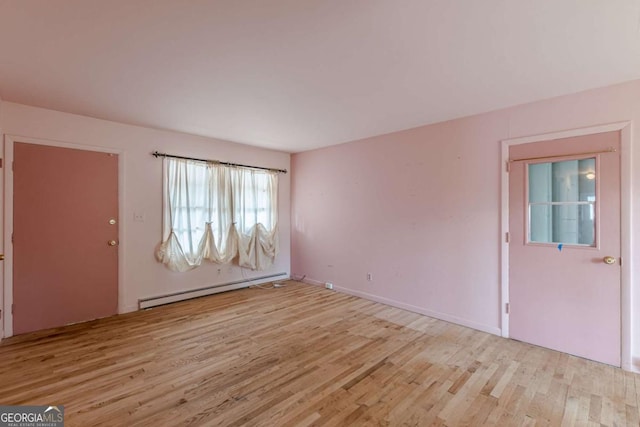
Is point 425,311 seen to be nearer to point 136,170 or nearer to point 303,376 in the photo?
point 303,376

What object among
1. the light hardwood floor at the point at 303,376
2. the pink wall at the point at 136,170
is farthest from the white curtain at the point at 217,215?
the light hardwood floor at the point at 303,376

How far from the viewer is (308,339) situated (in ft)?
10.2

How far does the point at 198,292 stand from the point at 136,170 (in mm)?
2049

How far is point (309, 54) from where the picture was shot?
2.18m

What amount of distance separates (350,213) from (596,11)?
3.57 metres

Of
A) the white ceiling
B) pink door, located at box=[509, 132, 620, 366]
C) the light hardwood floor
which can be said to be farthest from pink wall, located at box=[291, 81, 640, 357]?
the light hardwood floor

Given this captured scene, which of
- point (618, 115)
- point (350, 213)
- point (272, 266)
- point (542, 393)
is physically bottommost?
point (542, 393)

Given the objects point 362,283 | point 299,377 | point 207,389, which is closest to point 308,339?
point 299,377

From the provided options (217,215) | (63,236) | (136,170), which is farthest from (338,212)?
(63,236)

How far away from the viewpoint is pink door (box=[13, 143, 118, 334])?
3238 mm

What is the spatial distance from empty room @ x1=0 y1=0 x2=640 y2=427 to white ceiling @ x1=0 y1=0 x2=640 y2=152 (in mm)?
21

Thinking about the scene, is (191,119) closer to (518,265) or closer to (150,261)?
(150,261)

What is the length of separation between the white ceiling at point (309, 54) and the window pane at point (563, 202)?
0.76m

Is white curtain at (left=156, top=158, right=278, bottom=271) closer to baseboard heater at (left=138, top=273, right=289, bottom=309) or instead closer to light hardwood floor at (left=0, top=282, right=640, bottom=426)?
baseboard heater at (left=138, top=273, right=289, bottom=309)
